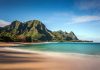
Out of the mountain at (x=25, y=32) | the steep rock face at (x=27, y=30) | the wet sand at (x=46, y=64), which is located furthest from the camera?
the steep rock face at (x=27, y=30)

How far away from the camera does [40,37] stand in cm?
3291

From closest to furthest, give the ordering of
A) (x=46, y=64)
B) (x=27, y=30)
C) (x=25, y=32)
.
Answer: (x=46, y=64) → (x=25, y=32) → (x=27, y=30)

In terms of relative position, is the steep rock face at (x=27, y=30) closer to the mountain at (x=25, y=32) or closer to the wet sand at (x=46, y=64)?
the mountain at (x=25, y=32)

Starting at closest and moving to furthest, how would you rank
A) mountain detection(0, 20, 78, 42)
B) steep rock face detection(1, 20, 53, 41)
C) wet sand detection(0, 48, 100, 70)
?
wet sand detection(0, 48, 100, 70)
mountain detection(0, 20, 78, 42)
steep rock face detection(1, 20, 53, 41)

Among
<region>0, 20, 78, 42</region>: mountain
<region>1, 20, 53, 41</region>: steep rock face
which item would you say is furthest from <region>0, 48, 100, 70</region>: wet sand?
<region>1, 20, 53, 41</region>: steep rock face

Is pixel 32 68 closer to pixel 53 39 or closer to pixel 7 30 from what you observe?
pixel 7 30

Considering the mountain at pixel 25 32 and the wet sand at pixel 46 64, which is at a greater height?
the mountain at pixel 25 32

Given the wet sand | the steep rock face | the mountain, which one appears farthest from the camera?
the steep rock face

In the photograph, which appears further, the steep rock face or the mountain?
the steep rock face

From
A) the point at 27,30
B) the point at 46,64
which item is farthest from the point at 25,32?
the point at 46,64

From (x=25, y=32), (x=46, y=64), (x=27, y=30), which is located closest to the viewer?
(x=46, y=64)

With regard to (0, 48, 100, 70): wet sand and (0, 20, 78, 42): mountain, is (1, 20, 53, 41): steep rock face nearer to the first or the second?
(0, 20, 78, 42): mountain

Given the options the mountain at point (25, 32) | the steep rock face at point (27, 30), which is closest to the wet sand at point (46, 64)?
the mountain at point (25, 32)

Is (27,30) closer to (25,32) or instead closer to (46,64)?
(25,32)
